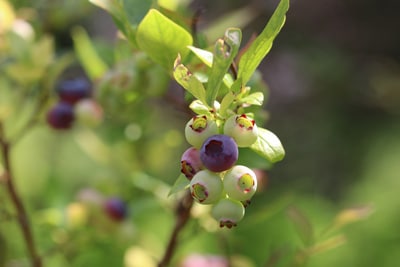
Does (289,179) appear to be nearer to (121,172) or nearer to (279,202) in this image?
(121,172)

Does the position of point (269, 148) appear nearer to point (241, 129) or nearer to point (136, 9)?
point (241, 129)

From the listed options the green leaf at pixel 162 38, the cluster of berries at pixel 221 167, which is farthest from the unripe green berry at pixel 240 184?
the green leaf at pixel 162 38

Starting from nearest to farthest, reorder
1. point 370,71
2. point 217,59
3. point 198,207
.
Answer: point 217,59, point 198,207, point 370,71

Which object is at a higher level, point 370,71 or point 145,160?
point 370,71

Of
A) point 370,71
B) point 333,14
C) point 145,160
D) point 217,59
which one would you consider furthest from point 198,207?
point 333,14

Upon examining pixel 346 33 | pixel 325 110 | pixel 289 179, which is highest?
pixel 346 33

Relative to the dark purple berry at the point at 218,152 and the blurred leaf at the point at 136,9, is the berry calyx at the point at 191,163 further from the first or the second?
the blurred leaf at the point at 136,9
